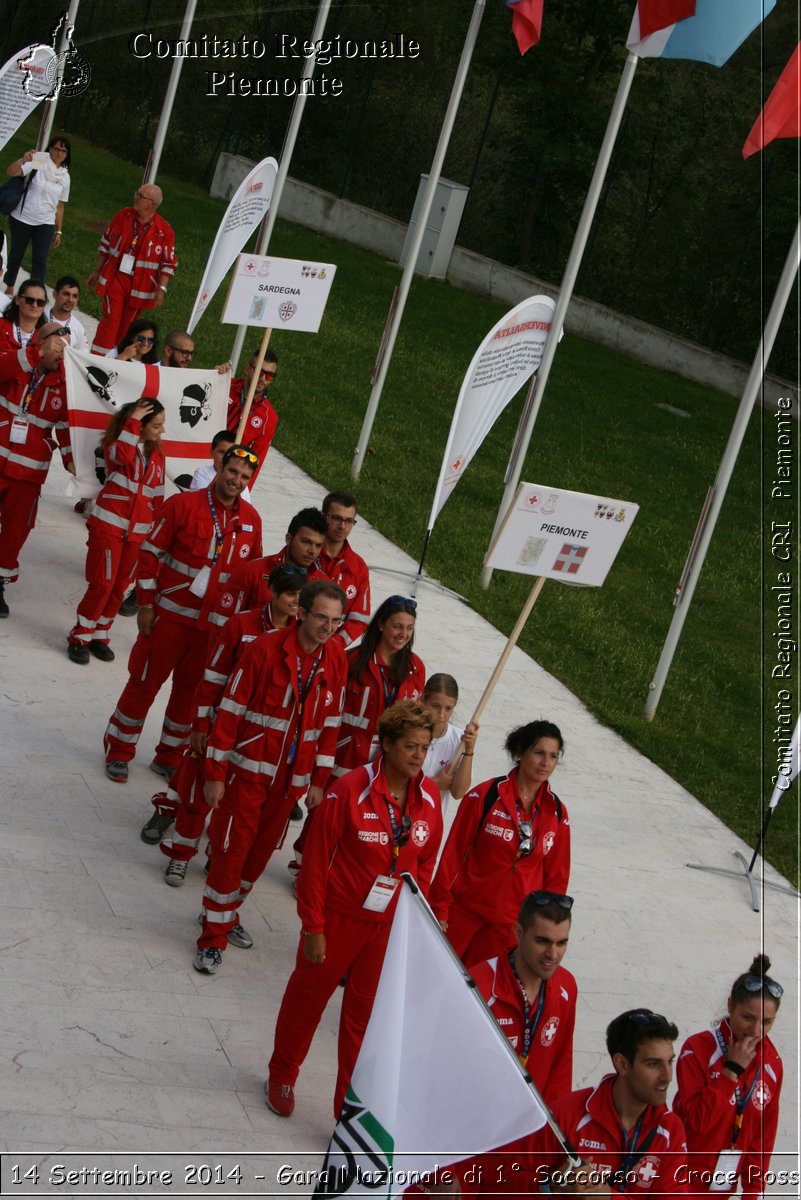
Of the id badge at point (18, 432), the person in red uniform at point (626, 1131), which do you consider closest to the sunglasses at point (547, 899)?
the person in red uniform at point (626, 1131)

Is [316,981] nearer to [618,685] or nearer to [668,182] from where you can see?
[618,685]

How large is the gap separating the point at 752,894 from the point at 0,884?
223 inches

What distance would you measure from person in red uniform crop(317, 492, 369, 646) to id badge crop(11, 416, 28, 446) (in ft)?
8.92

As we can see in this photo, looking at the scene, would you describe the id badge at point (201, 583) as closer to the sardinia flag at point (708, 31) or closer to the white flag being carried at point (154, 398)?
the white flag being carried at point (154, 398)

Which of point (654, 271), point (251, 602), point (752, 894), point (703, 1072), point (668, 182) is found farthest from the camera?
point (668, 182)

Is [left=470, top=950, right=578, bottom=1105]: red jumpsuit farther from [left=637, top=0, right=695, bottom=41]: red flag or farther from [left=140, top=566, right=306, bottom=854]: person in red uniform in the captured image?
[left=637, top=0, right=695, bottom=41]: red flag

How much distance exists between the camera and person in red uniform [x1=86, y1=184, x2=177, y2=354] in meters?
16.6

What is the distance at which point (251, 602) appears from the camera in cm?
884

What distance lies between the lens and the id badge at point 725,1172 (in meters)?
6.25

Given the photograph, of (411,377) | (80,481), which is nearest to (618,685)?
(80,481)

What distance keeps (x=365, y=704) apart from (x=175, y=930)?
1545mm

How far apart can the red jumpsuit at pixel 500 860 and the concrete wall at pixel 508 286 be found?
20572mm

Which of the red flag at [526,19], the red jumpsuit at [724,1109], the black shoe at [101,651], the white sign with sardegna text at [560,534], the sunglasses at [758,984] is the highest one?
the red flag at [526,19]

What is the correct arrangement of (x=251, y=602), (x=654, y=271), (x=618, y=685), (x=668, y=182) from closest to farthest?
(x=251, y=602), (x=618, y=685), (x=654, y=271), (x=668, y=182)
